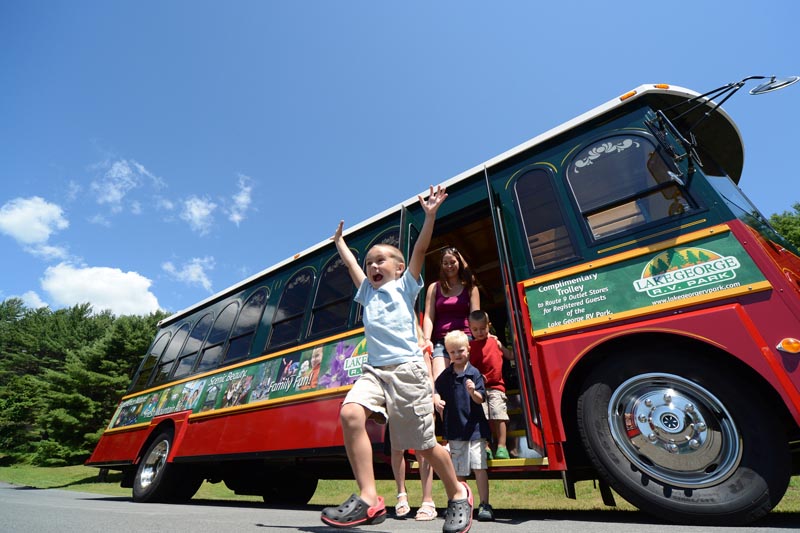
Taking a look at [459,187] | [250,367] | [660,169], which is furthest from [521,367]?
[250,367]

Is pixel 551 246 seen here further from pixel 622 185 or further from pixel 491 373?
pixel 491 373

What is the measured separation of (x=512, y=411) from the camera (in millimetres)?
3371

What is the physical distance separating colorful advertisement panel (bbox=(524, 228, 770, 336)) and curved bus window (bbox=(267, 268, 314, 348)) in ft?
8.92

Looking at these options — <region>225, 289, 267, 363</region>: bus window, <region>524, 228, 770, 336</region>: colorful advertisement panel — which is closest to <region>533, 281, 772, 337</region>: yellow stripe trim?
<region>524, 228, 770, 336</region>: colorful advertisement panel

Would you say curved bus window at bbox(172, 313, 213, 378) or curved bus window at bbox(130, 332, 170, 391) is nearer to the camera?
curved bus window at bbox(172, 313, 213, 378)

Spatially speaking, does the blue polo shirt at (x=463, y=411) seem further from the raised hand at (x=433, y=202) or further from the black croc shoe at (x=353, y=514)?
the raised hand at (x=433, y=202)

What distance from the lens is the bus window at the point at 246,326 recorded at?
16.6 feet

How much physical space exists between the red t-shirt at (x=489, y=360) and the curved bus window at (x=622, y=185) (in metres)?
1.14

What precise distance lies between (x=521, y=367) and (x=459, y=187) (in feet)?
6.06

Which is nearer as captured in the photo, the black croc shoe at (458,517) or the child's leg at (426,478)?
the black croc shoe at (458,517)

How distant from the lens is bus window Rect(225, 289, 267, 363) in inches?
200

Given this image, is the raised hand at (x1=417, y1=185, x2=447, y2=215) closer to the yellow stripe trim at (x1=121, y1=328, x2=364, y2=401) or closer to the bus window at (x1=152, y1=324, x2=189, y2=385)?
the yellow stripe trim at (x1=121, y1=328, x2=364, y2=401)

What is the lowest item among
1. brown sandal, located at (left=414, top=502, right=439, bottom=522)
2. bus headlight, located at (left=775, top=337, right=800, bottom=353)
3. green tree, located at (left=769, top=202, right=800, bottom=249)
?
brown sandal, located at (left=414, top=502, right=439, bottom=522)

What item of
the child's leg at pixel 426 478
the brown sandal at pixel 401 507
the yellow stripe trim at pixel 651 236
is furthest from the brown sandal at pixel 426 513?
the yellow stripe trim at pixel 651 236
